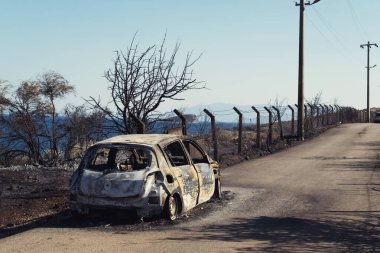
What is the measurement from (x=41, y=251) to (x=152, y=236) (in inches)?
66.7

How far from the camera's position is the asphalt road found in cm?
728

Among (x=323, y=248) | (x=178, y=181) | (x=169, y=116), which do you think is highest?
(x=169, y=116)

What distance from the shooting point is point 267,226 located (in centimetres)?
871

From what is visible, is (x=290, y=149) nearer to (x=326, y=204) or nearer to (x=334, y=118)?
(x=326, y=204)

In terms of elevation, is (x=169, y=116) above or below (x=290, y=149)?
above

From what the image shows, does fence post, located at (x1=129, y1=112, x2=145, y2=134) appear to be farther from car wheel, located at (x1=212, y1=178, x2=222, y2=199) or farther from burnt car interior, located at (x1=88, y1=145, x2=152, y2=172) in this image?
car wheel, located at (x1=212, y1=178, x2=222, y2=199)

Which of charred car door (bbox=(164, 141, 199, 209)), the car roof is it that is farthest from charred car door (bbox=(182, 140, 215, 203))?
the car roof

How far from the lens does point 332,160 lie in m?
19.1

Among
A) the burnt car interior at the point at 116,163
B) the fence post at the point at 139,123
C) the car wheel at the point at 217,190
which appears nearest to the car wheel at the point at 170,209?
the burnt car interior at the point at 116,163

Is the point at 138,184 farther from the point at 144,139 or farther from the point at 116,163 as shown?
the point at 116,163

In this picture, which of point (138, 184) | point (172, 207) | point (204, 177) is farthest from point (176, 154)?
point (138, 184)

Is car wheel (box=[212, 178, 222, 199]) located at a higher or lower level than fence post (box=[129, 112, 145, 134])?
lower

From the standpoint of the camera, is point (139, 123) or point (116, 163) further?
point (139, 123)

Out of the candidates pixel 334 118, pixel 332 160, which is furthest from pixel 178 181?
pixel 334 118
